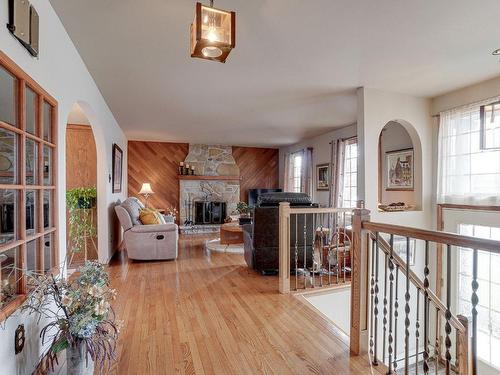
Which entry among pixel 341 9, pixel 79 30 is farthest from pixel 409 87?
pixel 79 30

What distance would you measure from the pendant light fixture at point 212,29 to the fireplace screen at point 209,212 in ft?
22.3

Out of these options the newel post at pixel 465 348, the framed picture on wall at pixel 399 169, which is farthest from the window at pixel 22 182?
the framed picture on wall at pixel 399 169

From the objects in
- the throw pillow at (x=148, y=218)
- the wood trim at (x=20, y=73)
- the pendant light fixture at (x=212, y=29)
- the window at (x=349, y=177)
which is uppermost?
the pendant light fixture at (x=212, y=29)

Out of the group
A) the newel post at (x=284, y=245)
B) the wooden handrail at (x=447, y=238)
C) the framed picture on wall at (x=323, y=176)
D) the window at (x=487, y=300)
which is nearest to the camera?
the wooden handrail at (x=447, y=238)

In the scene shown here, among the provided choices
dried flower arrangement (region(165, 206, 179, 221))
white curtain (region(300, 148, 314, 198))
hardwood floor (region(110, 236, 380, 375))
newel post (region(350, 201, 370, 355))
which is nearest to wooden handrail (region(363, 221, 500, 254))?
newel post (region(350, 201, 370, 355))

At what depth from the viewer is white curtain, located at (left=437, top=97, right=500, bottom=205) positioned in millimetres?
Answer: 3504

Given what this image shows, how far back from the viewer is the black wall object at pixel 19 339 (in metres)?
1.57

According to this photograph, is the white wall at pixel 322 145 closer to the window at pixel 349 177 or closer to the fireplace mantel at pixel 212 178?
the window at pixel 349 177

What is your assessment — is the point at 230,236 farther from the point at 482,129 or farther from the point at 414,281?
the point at 482,129

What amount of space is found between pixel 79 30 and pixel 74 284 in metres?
2.02

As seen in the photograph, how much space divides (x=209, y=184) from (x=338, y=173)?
12.5 ft

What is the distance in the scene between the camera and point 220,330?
7.93 feet

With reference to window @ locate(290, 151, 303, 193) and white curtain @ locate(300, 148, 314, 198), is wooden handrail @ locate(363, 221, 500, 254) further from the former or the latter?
window @ locate(290, 151, 303, 193)

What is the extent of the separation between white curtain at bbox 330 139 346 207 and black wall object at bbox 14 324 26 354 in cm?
543
